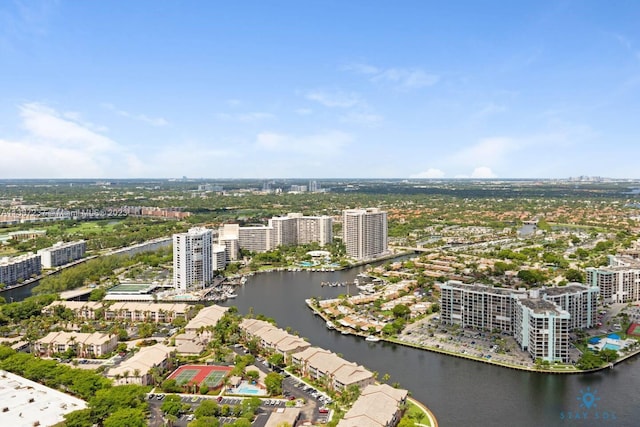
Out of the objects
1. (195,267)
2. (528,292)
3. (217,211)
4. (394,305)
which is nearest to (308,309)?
(394,305)

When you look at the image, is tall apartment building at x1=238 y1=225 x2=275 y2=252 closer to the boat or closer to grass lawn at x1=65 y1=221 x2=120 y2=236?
grass lawn at x1=65 y1=221 x2=120 y2=236

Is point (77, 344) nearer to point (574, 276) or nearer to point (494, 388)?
point (494, 388)

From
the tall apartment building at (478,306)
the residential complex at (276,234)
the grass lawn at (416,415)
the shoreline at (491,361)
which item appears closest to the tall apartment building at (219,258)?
the residential complex at (276,234)

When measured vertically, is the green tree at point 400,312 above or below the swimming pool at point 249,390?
above

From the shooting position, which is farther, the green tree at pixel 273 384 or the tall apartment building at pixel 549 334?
the tall apartment building at pixel 549 334

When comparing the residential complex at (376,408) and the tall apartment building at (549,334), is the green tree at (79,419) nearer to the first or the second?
the residential complex at (376,408)
